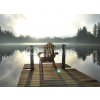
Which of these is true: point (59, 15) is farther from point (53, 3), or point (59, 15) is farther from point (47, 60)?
point (47, 60)

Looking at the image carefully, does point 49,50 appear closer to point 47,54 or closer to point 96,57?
point 47,54

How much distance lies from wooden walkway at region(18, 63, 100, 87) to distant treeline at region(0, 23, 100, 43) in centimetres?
57

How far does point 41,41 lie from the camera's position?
6500mm

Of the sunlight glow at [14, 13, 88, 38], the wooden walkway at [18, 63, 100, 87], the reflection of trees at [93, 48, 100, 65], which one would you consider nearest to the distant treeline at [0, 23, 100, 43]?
the sunlight glow at [14, 13, 88, 38]

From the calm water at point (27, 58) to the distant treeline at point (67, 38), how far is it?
4.4 inches

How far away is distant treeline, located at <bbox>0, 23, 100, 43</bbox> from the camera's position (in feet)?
21.4

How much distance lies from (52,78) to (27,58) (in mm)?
698

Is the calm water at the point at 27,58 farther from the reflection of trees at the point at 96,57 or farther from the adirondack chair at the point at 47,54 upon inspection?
the adirondack chair at the point at 47,54

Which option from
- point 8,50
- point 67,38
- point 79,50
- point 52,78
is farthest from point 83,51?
point 8,50

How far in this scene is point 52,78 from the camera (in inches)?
257

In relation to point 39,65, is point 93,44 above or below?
above

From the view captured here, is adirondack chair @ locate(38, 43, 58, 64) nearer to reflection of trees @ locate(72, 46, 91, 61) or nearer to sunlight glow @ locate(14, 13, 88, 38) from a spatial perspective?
sunlight glow @ locate(14, 13, 88, 38)
